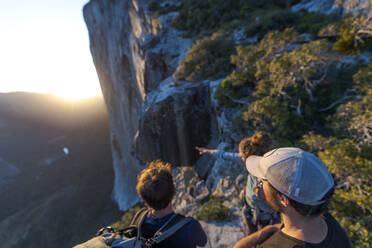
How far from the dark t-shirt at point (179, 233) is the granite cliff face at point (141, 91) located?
6576 mm

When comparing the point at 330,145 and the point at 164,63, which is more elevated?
the point at 164,63

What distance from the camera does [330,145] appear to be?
4277mm

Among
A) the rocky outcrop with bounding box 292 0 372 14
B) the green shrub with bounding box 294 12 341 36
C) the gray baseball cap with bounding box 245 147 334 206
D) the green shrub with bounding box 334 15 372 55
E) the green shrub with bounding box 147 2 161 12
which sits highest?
the green shrub with bounding box 147 2 161 12

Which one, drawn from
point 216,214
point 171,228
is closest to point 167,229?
point 171,228

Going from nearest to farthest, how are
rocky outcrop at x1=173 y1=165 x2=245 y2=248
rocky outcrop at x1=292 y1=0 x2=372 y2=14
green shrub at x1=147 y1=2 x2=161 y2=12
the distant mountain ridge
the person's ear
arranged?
1. the person's ear
2. rocky outcrop at x1=173 y1=165 x2=245 y2=248
3. rocky outcrop at x1=292 y1=0 x2=372 y2=14
4. green shrub at x1=147 y1=2 x2=161 y2=12
5. the distant mountain ridge

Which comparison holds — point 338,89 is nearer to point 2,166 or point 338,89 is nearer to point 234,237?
point 234,237

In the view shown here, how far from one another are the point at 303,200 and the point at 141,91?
17143mm

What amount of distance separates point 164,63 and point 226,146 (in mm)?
8864

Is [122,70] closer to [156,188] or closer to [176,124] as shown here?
[176,124]

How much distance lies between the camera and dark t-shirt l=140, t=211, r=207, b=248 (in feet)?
5.41

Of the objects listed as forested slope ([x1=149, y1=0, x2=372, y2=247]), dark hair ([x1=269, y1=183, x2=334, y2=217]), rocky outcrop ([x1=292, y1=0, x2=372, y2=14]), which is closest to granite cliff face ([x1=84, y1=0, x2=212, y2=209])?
forested slope ([x1=149, y1=0, x2=372, y2=247])

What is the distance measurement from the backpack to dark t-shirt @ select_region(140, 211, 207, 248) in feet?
0.17

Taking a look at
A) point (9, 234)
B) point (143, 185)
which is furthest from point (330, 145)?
point (9, 234)

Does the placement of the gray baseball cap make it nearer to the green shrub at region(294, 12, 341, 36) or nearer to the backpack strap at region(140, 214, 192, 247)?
the backpack strap at region(140, 214, 192, 247)
